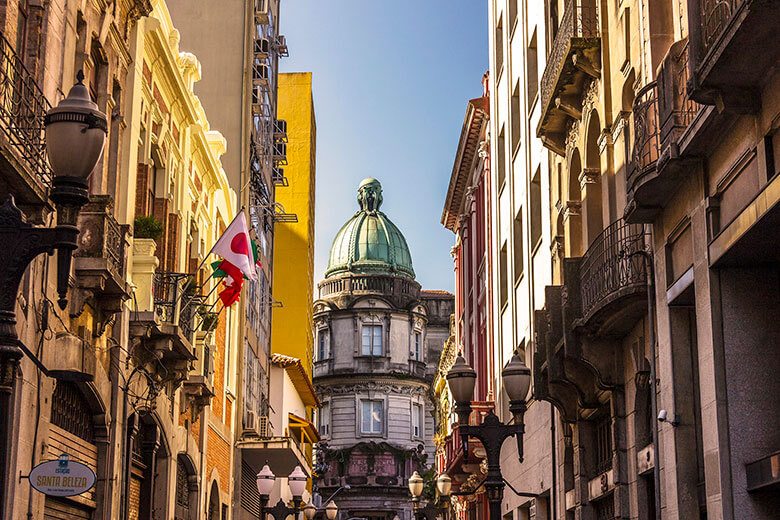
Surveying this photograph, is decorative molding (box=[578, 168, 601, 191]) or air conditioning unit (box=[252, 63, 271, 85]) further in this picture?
air conditioning unit (box=[252, 63, 271, 85])

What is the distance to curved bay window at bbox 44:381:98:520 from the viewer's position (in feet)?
53.2

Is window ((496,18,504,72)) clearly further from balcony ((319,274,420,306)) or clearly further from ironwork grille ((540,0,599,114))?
balcony ((319,274,420,306))

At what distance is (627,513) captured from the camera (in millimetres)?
18078

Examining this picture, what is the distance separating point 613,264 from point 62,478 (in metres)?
8.60

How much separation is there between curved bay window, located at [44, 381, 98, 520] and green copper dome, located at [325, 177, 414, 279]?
74.3m

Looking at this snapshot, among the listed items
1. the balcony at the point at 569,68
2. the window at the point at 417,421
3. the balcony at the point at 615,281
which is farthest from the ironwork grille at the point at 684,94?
the window at the point at 417,421

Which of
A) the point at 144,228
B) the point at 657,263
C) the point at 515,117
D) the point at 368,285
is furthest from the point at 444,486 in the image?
the point at 368,285

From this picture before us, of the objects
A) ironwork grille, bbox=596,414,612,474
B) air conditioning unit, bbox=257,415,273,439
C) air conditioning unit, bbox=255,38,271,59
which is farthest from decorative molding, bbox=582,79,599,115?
air conditioning unit, bbox=255,38,271,59

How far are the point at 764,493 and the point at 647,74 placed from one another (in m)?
6.76

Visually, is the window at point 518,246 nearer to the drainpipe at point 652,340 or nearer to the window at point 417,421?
the drainpipe at point 652,340

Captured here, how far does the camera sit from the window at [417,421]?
91.6 m

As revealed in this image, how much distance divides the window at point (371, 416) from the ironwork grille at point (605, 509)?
226 ft

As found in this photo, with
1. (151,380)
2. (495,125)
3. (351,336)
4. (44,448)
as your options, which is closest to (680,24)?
(44,448)

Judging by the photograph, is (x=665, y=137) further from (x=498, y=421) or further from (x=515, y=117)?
(x=515, y=117)
